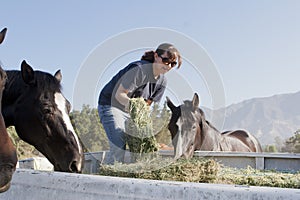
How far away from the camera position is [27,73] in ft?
12.3

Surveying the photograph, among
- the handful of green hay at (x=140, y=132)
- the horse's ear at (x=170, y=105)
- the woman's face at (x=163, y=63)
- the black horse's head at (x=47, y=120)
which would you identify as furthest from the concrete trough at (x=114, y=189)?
the horse's ear at (x=170, y=105)

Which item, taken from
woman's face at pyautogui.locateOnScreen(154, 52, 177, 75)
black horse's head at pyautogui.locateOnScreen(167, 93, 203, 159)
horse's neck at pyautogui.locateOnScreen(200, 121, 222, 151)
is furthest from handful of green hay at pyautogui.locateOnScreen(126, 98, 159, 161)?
horse's neck at pyautogui.locateOnScreen(200, 121, 222, 151)

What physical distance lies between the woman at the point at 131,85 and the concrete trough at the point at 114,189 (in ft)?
4.75

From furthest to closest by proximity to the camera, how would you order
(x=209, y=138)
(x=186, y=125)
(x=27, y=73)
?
(x=209, y=138), (x=186, y=125), (x=27, y=73)

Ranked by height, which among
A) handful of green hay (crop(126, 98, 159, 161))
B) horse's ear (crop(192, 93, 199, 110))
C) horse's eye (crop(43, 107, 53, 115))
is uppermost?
horse's ear (crop(192, 93, 199, 110))

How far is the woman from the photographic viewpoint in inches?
140

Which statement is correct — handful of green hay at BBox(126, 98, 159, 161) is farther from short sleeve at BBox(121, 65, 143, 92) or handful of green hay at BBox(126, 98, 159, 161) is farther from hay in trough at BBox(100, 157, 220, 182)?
short sleeve at BBox(121, 65, 143, 92)

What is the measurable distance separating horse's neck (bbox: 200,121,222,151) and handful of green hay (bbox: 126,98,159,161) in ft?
6.77

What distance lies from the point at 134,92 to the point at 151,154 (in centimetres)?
103

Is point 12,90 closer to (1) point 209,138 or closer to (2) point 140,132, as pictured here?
(2) point 140,132

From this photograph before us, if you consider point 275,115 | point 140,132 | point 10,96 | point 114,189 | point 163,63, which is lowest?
point 114,189

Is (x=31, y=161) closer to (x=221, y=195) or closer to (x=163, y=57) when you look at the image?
(x=163, y=57)

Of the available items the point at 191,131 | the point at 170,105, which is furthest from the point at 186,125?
the point at 170,105

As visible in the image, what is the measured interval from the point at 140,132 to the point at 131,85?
2.74 ft
